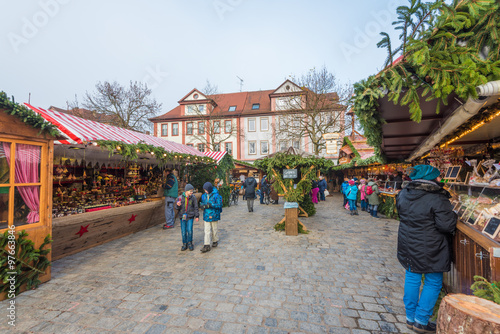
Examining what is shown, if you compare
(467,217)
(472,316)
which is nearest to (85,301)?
(472,316)

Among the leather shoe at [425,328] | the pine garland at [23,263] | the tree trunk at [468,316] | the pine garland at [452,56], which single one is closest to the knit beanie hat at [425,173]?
the pine garland at [452,56]

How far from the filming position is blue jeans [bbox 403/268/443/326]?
248 centimetres

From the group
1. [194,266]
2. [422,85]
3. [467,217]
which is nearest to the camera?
[422,85]

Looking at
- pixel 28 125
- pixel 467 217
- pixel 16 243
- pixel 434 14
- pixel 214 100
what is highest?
pixel 214 100

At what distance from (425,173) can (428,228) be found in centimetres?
65

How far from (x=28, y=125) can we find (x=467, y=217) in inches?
262

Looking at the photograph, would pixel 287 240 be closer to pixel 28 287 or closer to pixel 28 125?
pixel 28 287

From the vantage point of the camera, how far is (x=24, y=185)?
359cm

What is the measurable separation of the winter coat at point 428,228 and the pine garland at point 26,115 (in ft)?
18.5

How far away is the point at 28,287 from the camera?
3.44 metres

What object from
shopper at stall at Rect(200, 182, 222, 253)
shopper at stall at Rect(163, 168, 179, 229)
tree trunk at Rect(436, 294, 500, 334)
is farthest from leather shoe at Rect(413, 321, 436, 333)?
shopper at stall at Rect(163, 168, 179, 229)

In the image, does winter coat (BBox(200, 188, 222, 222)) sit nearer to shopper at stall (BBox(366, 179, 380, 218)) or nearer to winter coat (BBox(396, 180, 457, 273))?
winter coat (BBox(396, 180, 457, 273))

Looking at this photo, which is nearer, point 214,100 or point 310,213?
point 310,213

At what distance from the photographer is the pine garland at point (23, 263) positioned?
317 cm
